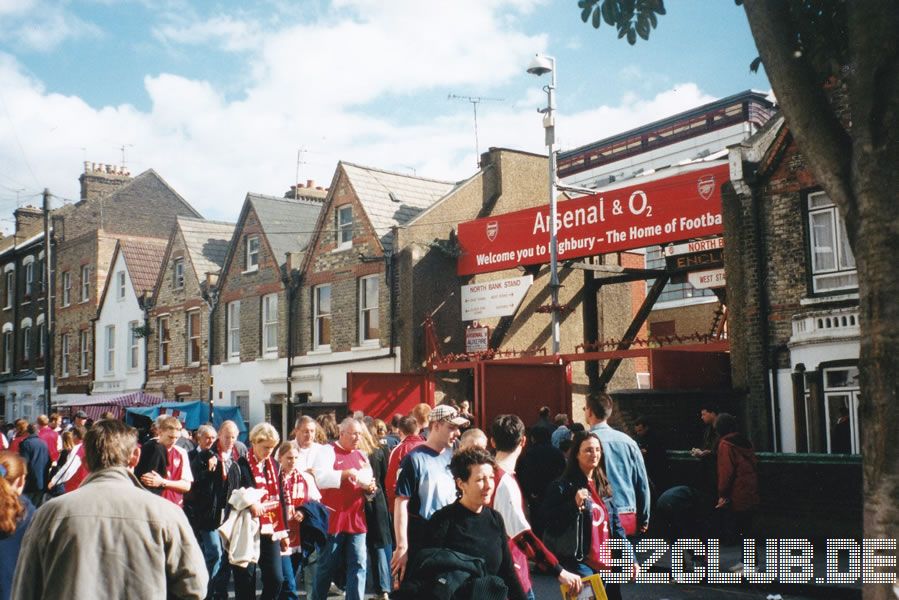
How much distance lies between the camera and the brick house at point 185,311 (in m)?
34.6

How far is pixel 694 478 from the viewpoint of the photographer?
13.8 meters

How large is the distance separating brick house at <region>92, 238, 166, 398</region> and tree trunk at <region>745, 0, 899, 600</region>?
35.4 metres

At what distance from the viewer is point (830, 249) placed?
53.6 ft

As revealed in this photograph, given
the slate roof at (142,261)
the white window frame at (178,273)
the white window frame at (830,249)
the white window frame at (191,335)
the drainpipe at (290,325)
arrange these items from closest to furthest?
1. the white window frame at (830,249)
2. the drainpipe at (290,325)
3. the white window frame at (191,335)
4. the white window frame at (178,273)
5. the slate roof at (142,261)

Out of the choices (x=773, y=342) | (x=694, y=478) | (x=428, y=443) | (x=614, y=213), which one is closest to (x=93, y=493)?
(x=428, y=443)

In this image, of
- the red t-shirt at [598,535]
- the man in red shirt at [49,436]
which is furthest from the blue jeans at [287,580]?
the man in red shirt at [49,436]

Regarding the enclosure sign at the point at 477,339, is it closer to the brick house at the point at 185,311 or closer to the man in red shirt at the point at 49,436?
the man in red shirt at the point at 49,436

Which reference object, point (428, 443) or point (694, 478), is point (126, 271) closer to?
point (694, 478)

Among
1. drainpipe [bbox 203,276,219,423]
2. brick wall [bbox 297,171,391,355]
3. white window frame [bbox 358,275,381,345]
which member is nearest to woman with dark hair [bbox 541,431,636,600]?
brick wall [bbox 297,171,391,355]

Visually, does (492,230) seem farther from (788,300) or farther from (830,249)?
(830,249)

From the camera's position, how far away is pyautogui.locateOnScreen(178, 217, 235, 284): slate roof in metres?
36.0

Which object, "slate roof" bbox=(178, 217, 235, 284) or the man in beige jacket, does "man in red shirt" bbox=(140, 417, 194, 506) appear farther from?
"slate roof" bbox=(178, 217, 235, 284)

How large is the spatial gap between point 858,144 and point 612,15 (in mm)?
2325

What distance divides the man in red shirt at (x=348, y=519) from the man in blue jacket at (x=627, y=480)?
8.67 feet
